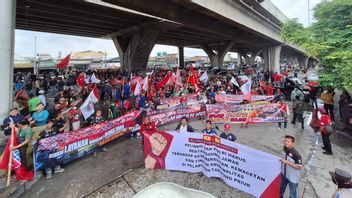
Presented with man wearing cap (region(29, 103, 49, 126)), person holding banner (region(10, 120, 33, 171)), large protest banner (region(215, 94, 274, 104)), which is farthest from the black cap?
large protest banner (region(215, 94, 274, 104))

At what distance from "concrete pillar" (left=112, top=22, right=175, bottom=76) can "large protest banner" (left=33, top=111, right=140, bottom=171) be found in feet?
70.8

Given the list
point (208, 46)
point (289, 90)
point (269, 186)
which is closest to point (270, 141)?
point (269, 186)

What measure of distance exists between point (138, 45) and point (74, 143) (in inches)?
997

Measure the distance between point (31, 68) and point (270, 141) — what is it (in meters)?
49.0

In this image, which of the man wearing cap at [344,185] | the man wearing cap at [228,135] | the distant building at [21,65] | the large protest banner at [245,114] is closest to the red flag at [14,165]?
the man wearing cap at [228,135]

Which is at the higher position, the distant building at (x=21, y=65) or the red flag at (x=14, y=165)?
the distant building at (x=21, y=65)

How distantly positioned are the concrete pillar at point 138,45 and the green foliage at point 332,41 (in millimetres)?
18416

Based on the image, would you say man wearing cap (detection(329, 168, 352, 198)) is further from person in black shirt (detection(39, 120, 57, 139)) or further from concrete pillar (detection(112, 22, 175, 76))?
concrete pillar (detection(112, 22, 175, 76))

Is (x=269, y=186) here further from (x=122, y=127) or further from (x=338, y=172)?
(x=122, y=127)

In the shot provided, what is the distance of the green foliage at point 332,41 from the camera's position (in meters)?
8.21

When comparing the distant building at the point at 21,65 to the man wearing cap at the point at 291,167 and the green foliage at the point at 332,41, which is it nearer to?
the green foliage at the point at 332,41

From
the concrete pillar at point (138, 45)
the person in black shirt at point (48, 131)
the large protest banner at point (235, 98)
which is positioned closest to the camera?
the person in black shirt at point (48, 131)

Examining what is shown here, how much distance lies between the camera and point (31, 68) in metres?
42.9

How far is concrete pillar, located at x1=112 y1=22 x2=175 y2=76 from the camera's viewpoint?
27672 millimetres
